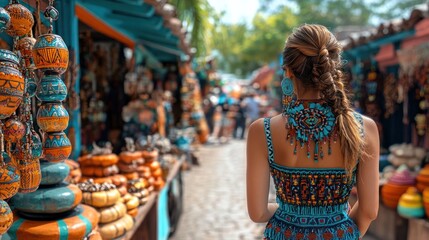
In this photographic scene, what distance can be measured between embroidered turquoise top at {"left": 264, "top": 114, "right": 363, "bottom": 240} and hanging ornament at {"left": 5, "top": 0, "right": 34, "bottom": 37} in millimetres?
891

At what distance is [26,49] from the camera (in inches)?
58.5

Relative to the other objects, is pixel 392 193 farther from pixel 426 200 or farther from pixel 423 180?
pixel 426 200

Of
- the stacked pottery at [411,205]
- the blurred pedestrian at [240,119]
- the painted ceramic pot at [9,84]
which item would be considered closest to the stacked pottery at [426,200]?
the stacked pottery at [411,205]

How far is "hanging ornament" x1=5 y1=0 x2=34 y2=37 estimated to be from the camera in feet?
4.50

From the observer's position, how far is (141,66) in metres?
6.61

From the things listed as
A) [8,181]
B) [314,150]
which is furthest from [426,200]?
[8,181]

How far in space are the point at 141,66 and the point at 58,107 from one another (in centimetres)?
520

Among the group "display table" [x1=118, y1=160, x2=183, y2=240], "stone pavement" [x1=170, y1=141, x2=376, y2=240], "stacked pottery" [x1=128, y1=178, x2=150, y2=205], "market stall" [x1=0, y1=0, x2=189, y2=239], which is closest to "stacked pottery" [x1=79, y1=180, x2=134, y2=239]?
"market stall" [x1=0, y1=0, x2=189, y2=239]

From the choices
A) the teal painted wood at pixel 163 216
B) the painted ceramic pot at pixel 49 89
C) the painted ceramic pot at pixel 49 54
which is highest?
the painted ceramic pot at pixel 49 54

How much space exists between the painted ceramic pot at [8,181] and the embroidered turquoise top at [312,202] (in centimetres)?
87

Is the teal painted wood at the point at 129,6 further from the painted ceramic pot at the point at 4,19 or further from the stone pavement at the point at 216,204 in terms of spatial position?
the stone pavement at the point at 216,204

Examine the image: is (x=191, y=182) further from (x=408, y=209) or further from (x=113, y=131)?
(x=408, y=209)

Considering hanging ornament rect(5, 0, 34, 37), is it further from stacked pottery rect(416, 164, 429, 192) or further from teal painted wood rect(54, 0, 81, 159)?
stacked pottery rect(416, 164, 429, 192)

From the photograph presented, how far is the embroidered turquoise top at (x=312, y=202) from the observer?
1.67 m
